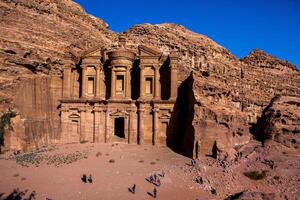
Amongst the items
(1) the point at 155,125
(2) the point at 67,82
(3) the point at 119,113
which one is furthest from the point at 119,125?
(2) the point at 67,82

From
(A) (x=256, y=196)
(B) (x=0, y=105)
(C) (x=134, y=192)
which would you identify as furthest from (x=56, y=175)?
(A) (x=256, y=196)

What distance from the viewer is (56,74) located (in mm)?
38719

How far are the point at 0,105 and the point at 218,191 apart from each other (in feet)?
63.4

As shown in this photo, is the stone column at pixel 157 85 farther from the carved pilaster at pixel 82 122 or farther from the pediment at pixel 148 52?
the carved pilaster at pixel 82 122

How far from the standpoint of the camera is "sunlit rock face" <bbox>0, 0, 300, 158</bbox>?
32.7 m

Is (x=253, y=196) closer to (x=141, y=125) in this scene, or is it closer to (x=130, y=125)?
(x=141, y=125)

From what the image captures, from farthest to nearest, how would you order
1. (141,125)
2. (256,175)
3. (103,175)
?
(141,125) < (103,175) < (256,175)

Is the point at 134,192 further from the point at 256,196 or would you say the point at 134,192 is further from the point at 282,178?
the point at 282,178

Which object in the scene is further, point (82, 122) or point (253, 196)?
point (82, 122)

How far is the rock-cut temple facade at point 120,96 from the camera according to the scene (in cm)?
3741

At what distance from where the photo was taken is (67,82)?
38.7m

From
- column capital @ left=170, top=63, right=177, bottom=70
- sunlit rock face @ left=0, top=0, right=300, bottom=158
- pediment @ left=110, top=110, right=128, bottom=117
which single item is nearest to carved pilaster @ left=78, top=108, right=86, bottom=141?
sunlit rock face @ left=0, top=0, right=300, bottom=158

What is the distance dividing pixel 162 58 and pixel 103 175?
16.1m

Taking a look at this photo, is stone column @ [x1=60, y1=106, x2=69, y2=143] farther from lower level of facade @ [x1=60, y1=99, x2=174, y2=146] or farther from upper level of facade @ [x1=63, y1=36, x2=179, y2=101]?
upper level of facade @ [x1=63, y1=36, x2=179, y2=101]
